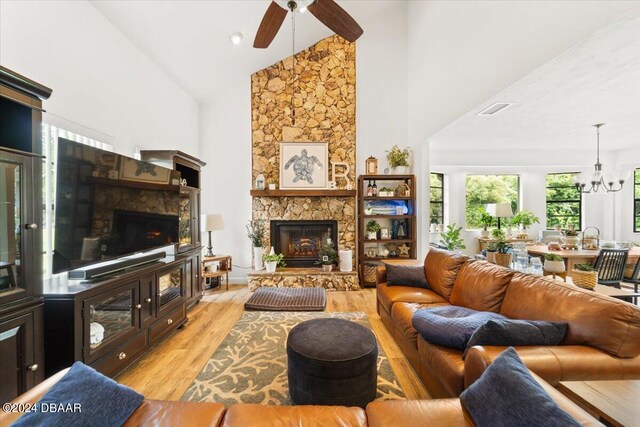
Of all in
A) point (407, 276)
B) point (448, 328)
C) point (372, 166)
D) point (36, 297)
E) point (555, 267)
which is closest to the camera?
point (36, 297)

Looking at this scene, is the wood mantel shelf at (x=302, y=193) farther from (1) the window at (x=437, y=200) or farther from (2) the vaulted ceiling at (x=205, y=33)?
(1) the window at (x=437, y=200)

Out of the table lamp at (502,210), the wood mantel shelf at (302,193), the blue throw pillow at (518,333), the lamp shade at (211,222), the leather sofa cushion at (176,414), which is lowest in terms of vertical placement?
the leather sofa cushion at (176,414)

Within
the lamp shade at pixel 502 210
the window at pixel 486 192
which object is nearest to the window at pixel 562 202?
the window at pixel 486 192

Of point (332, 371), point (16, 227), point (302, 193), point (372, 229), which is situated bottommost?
point (332, 371)

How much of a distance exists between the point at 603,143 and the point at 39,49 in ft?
28.6

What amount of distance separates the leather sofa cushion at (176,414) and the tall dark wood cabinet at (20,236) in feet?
3.06

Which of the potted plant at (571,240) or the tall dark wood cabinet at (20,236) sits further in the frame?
the potted plant at (571,240)

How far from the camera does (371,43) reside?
5000mm

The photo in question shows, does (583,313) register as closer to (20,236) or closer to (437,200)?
(20,236)

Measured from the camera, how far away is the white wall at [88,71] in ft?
6.57

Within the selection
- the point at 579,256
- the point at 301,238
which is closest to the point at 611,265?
the point at 579,256

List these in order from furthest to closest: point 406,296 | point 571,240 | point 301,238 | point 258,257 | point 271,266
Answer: point 301,238, point 258,257, point 271,266, point 571,240, point 406,296

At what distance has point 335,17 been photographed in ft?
8.02

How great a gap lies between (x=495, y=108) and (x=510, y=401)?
327 cm
